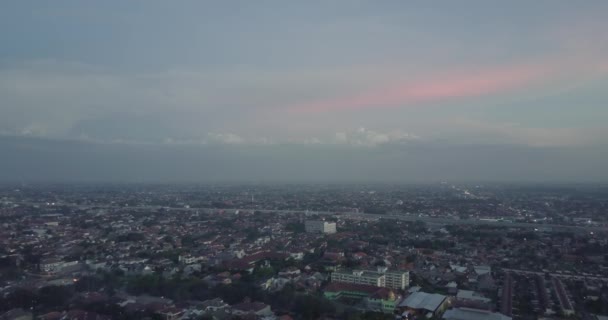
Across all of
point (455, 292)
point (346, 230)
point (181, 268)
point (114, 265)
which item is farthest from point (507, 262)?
point (114, 265)

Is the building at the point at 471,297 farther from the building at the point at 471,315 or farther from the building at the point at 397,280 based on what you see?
the building at the point at 397,280

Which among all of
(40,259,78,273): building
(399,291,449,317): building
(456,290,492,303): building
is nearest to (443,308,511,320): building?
(399,291,449,317): building

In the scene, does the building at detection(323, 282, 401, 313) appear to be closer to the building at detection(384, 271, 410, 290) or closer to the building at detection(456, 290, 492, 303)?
the building at detection(384, 271, 410, 290)

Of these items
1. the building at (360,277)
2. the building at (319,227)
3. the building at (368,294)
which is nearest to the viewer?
the building at (368,294)

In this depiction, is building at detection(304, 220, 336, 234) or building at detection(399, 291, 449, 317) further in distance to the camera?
building at detection(304, 220, 336, 234)

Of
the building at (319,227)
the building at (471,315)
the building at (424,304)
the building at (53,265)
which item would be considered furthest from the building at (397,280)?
the building at (319,227)

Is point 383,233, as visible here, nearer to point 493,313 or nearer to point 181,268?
point 181,268

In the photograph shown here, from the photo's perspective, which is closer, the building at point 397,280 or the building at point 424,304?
the building at point 424,304
